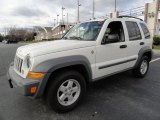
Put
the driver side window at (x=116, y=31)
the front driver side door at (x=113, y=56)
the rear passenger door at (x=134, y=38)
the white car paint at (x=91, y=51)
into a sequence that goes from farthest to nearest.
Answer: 1. the rear passenger door at (x=134, y=38)
2. the driver side window at (x=116, y=31)
3. the front driver side door at (x=113, y=56)
4. the white car paint at (x=91, y=51)

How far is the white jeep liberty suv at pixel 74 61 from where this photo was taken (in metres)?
2.82

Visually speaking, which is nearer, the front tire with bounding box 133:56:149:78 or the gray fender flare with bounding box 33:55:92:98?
the gray fender flare with bounding box 33:55:92:98

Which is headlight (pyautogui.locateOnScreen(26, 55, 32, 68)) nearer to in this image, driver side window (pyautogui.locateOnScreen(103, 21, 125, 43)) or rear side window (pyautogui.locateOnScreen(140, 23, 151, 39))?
driver side window (pyautogui.locateOnScreen(103, 21, 125, 43))

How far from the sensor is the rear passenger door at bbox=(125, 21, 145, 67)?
4.41m

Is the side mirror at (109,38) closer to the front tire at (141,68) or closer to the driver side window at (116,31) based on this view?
the driver side window at (116,31)

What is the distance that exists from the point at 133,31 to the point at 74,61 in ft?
7.78

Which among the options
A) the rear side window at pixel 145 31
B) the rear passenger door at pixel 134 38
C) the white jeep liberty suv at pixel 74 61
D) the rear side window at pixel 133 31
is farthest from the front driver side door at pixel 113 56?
the rear side window at pixel 145 31

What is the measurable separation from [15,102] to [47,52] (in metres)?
1.64

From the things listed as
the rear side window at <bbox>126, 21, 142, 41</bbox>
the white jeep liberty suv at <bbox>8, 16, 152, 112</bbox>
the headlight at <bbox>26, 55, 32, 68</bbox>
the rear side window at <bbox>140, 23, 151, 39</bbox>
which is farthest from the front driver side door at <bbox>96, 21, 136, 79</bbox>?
the headlight at <bbox>26, 55, 32, 68</bbox>

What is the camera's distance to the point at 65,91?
10.6 feet

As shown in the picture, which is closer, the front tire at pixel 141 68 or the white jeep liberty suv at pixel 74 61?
the white jeep liberty suv at pixel 74 61

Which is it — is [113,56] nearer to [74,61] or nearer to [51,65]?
[74,61]

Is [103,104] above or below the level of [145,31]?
below

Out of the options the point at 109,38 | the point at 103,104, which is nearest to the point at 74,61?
the point at 109,38
